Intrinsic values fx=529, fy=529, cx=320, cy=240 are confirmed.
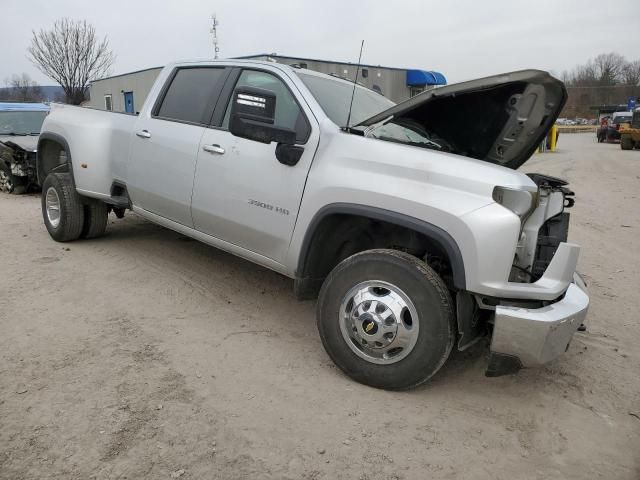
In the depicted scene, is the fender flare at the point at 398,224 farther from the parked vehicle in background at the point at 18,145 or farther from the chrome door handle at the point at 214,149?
the parked vehicle in background at the point at 18,145

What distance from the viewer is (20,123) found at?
10.6 metres

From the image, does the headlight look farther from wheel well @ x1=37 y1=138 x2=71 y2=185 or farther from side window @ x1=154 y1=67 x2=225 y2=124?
wheel well @ x1=37 y1=138 x2=71 y2=185

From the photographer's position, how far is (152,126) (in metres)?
4.64

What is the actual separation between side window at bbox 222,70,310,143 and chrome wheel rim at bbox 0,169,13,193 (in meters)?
7.68

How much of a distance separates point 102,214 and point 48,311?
213 centimetres

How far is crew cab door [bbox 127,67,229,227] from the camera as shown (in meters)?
4.25

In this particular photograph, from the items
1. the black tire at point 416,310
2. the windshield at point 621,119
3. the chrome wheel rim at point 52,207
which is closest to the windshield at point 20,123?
the chrome wheel rim at point 52,207

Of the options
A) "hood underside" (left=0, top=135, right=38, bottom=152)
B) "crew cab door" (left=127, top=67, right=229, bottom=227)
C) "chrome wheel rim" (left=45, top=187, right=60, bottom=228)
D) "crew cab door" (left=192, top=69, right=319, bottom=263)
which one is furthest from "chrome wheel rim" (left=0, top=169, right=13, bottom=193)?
"crew cab door" (left=192, top=69, right=319, bottom=263)

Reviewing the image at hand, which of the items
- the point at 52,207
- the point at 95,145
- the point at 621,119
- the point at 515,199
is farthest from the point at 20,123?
the point at 621,119

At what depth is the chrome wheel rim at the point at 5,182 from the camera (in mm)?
9903

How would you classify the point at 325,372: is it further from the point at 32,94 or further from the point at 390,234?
the point at 32,94

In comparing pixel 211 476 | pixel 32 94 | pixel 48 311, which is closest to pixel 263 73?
pixel 48 311

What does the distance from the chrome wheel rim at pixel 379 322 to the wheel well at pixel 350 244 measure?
356 mm

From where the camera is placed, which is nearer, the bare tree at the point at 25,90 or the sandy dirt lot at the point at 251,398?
the sandy dirt lot at the point at 251,398
